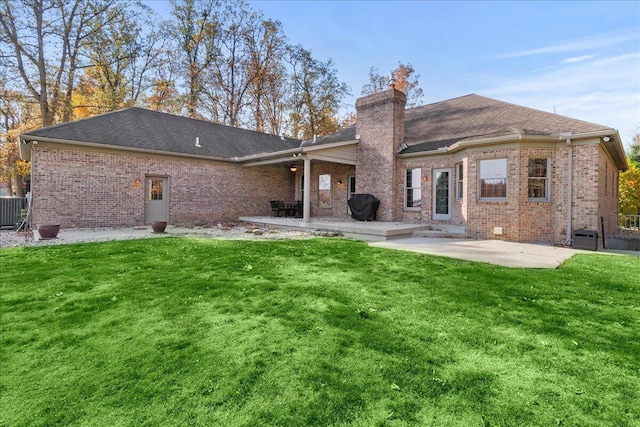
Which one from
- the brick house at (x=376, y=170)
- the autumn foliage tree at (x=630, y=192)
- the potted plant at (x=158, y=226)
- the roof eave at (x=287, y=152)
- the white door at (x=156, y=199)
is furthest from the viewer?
the autumn foliage tree at (x=630, y=192)

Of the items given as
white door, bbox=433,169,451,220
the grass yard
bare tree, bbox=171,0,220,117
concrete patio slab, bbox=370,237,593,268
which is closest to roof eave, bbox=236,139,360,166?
white door, bbox=433,169,451,220

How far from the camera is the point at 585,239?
8.55 m

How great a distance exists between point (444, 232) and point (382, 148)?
4.66 m

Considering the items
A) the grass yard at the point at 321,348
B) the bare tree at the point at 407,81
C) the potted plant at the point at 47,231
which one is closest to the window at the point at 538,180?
the grass yard at the point at 321,348

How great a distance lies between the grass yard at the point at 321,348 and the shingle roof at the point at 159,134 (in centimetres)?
865

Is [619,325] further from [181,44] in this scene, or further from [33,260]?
[181,44]

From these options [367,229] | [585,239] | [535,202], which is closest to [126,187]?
[367,229]

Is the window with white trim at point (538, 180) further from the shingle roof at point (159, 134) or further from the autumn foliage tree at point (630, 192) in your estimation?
the autumn foliage tree at point (630, 192)

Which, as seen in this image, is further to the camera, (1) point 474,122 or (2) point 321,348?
(1) point 474,122

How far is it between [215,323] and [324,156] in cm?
1005

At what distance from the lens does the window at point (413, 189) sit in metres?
12.6

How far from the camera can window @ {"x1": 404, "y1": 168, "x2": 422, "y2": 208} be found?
12609 mm

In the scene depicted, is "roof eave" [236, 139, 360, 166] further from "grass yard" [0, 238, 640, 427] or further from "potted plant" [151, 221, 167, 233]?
"grass yard" [0, 238, 640, 427]

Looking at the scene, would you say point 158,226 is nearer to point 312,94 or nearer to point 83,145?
point 83,145
